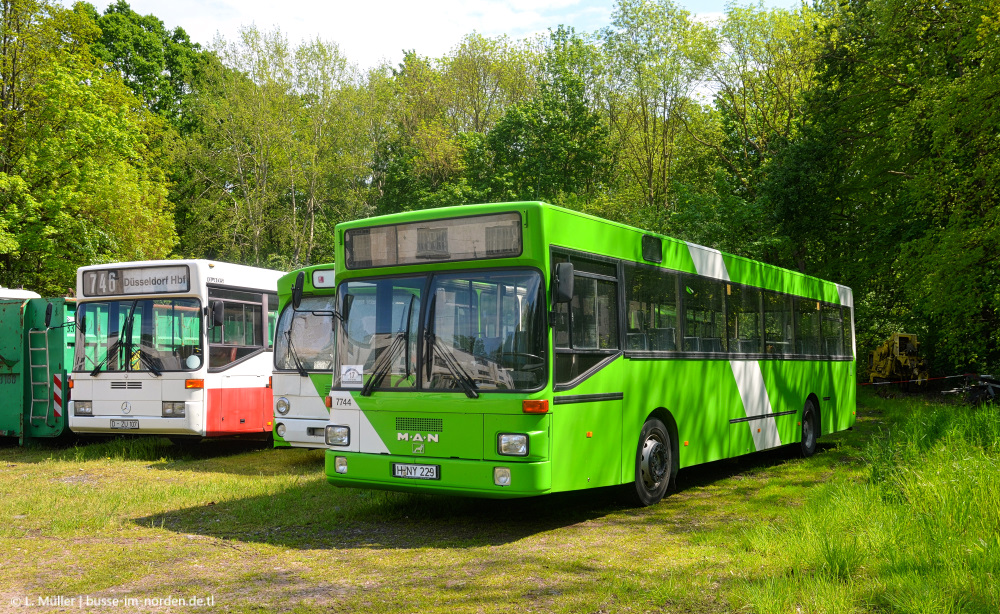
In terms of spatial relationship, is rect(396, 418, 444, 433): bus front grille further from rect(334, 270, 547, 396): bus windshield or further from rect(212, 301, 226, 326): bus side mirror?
rect(212, 301, 226, 326): bus side mirror

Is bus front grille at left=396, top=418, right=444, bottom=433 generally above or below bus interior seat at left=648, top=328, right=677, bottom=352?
below

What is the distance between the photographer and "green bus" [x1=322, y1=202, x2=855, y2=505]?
7629mm

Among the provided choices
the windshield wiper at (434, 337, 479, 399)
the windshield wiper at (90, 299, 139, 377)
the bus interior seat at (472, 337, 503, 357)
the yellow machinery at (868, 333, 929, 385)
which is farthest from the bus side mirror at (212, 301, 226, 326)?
the yellow machinery at (868, 333, 929, 385)

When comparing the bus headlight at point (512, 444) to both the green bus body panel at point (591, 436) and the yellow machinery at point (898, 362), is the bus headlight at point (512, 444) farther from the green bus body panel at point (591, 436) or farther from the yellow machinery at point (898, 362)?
the yellow machinery at point (898, 362)

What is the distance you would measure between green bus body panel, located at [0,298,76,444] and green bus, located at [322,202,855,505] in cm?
965

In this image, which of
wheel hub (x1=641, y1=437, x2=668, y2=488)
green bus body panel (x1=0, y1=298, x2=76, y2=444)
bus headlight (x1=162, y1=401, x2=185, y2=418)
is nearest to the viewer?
wheel hub (x1=641, y1=437, x2=668, y2=488)

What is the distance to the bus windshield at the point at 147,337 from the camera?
1349 cm

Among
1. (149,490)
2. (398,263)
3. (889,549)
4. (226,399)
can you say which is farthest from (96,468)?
(889,549)

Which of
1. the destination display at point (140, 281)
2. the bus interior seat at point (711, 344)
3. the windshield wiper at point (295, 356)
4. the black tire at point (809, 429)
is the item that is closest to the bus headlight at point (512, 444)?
the bus interior seat at point (711, 344)

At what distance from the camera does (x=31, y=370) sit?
1597 centimetres

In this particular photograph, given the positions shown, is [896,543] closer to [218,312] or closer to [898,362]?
[218,312]

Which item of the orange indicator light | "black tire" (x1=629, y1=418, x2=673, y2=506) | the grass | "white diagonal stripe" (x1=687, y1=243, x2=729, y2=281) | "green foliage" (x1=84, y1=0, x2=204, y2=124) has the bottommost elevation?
the grass

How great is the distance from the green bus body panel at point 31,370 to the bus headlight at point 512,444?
11328 millimetres

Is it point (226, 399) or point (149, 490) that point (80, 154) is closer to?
point (226, 399)
